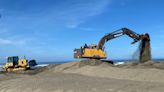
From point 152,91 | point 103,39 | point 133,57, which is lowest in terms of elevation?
point 152,91

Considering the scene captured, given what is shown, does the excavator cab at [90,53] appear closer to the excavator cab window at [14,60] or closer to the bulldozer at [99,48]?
the bulldozer at [99,48]

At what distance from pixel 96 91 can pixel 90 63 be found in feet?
83.4

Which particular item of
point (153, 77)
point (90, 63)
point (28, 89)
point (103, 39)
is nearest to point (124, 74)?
point (153, 77)

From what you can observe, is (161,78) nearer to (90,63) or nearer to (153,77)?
(153,77)

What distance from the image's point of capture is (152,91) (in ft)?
49.8

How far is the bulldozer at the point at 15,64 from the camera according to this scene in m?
55.3

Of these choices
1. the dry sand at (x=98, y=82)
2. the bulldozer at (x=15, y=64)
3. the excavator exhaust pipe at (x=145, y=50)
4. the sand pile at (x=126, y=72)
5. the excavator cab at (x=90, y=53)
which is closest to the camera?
the dry sand at (x=98, y=82)

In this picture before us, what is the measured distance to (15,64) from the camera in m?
56.2

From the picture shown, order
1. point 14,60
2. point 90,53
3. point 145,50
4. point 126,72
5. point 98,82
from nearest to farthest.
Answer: point 98,82 < point 126,72 < point 145,50 < point 90,53 < point 14,60

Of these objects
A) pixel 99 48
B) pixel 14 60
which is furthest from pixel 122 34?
pixel 14 60

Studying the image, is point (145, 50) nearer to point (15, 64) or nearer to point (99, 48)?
point (99, 48)

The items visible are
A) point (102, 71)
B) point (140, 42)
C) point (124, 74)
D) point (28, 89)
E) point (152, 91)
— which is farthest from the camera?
point (140, 42)

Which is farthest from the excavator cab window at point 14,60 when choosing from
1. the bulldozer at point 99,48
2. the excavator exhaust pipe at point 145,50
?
the excavator exhaust pipe at point 145,50

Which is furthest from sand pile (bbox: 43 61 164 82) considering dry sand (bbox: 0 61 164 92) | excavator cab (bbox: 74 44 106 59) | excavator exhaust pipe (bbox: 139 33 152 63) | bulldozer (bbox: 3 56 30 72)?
bulldozer (bbox: 3 56 30 72)
